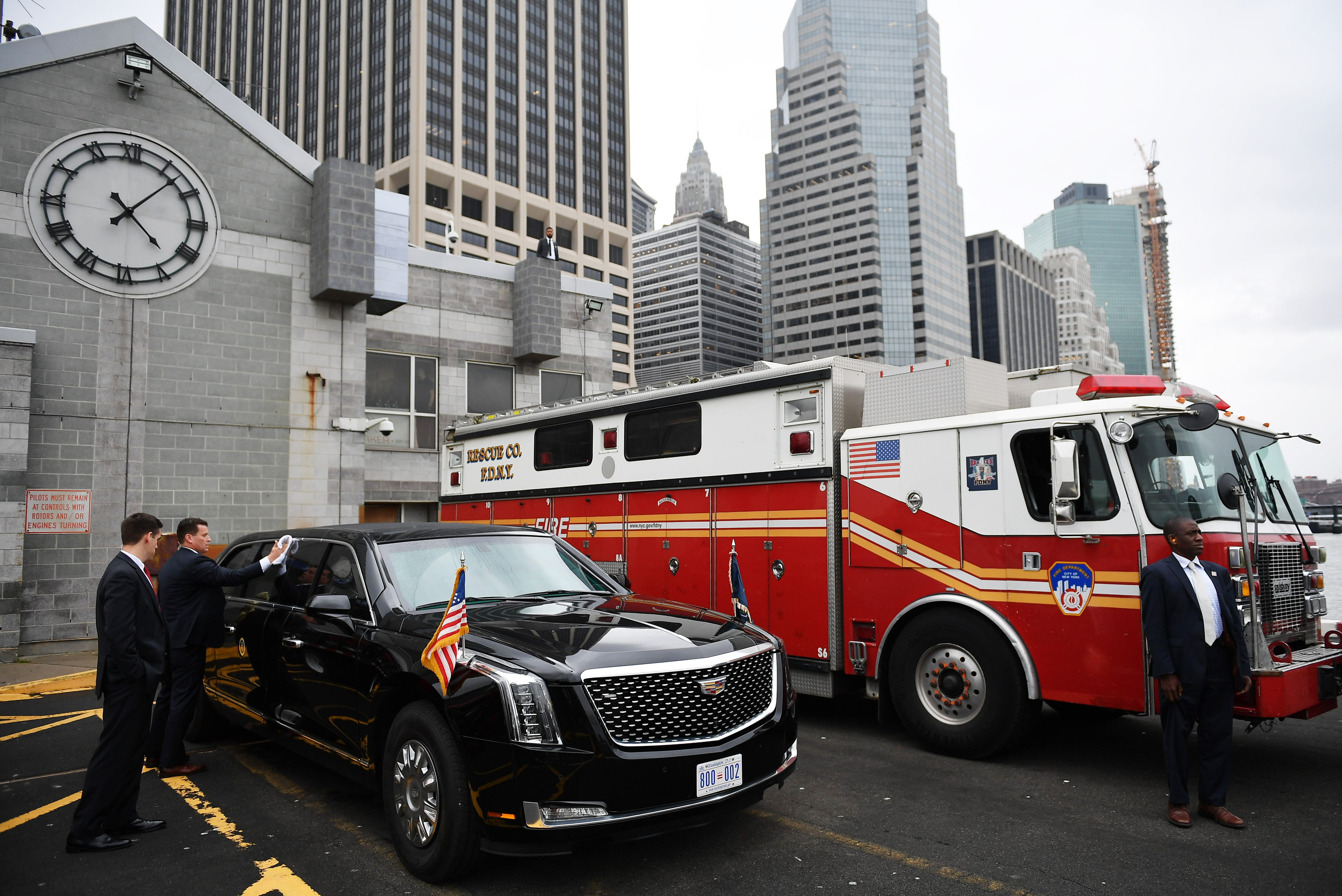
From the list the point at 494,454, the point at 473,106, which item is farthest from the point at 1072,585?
the point at 473,106

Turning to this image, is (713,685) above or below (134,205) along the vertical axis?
below

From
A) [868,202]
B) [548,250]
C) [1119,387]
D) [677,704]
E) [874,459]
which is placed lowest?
[677,704]

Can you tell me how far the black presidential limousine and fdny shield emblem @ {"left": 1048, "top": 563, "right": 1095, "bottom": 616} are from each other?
7.90 ft

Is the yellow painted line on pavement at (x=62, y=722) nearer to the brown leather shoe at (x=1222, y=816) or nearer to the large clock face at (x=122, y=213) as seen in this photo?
the large clock face at (x=122, y=213)

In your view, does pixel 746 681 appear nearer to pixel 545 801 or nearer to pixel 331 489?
pixel 545 801

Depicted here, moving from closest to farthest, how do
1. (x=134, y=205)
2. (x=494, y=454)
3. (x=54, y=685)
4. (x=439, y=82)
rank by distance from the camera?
(x=54, y=685) < (x=494, y=454) < (x=134, y=205) < (x=439, y=82)

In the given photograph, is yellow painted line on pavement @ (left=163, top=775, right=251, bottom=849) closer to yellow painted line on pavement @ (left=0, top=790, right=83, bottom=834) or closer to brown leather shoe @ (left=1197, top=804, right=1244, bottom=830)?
yellow painted line on pavement @ (left=0, top=790, right=83, bottom=834)

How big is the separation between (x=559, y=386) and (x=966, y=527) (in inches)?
556

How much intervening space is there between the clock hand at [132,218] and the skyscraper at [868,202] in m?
140

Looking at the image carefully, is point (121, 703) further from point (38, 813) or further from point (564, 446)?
point (564, 446)

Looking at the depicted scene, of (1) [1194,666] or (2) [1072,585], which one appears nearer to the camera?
(1) [1194,666]

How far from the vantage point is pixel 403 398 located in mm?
17312

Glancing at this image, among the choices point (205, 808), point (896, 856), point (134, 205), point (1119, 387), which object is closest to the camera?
point (896, 856)

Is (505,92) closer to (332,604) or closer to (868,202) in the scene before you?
(868,202)
